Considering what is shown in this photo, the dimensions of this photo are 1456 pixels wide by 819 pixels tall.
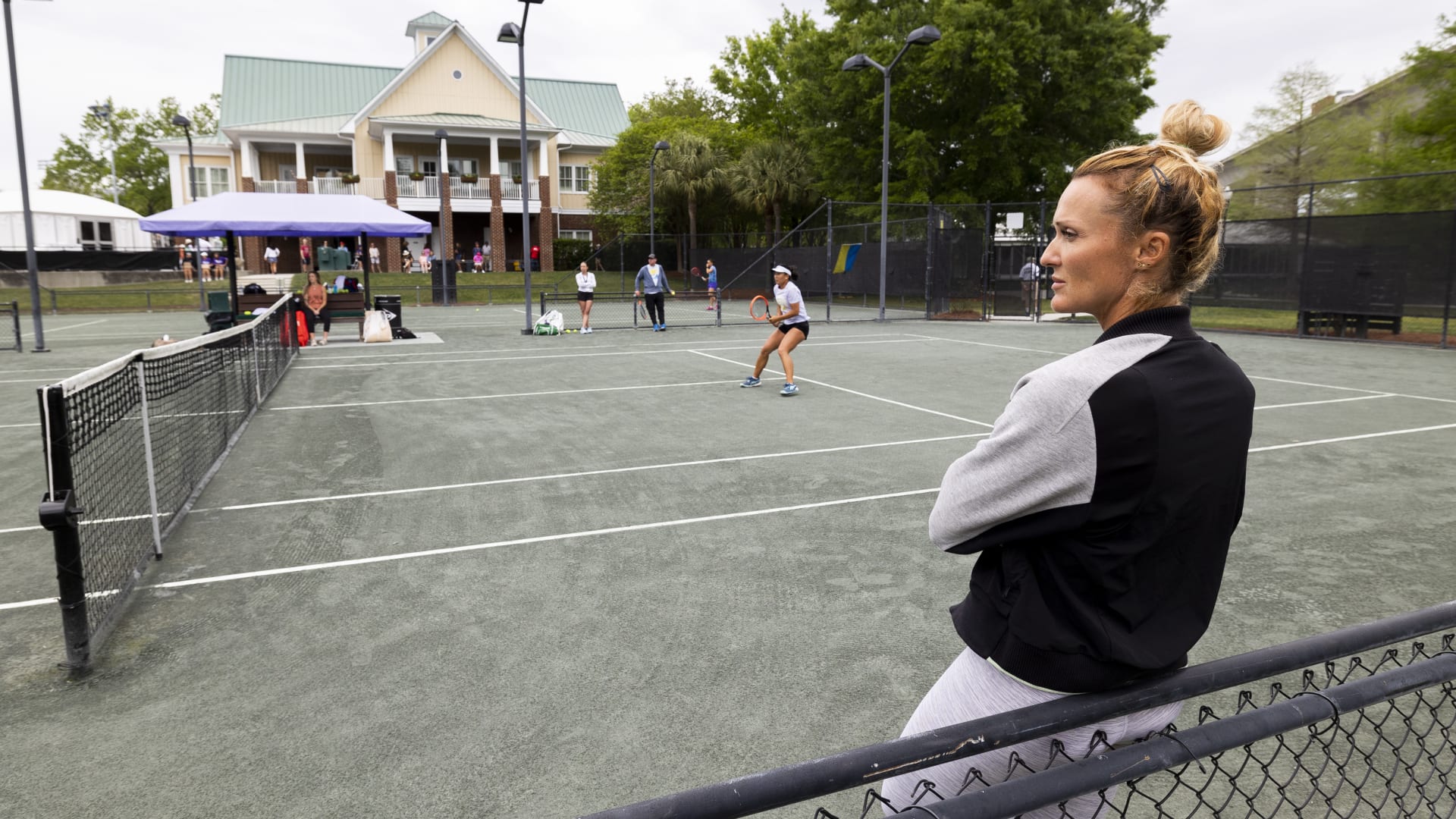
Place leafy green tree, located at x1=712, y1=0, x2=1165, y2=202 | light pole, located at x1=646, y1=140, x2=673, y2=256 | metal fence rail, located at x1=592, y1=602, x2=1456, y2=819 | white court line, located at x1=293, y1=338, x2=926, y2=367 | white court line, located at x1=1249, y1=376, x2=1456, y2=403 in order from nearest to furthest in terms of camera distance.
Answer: metal fence rail, located at x1=592, y1=602, x2=1456, y2=819 → white court line, located at x1=1249, y1=376, x2=1456, y2=403 → white court line, located at x1=293, y1=338, x2=926, y2=367 → leafy green tree, located at x1=712, y1=0, x2=1165, y2=202 → light pole, located at x1=646, y1=140, x2=673, y2=256

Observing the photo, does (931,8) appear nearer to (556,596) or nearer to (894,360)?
(894,360)

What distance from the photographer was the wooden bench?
64.9 ft

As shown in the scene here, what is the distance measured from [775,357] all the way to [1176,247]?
1533 cm

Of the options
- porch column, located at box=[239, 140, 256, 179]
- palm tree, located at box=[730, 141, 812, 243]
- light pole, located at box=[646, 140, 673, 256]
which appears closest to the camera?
light pole, located at box=[646, 140, 673, 256]

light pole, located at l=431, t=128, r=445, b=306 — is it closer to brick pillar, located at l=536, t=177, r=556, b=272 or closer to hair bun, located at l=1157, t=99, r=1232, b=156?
brick pillar, located at l=536, t=177, r=556, b=272

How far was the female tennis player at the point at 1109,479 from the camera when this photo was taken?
136cm

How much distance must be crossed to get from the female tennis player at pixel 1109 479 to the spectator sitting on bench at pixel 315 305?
20.2 metres

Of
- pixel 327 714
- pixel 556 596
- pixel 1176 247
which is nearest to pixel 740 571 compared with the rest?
pixel 556 596

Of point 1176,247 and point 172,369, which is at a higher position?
point 1176,247

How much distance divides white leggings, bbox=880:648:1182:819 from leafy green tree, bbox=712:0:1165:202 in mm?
33416

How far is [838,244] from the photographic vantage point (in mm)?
33031

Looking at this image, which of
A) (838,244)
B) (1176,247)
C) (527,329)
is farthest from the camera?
(838,244)

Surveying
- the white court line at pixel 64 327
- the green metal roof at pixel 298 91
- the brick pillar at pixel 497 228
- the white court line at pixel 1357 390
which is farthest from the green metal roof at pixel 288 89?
the white court line at pixel 1357 390

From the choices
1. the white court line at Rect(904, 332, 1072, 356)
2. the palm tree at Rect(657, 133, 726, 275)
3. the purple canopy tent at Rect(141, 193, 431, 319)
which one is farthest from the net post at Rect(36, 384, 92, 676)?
the palm tree at Rect(657, 133, 726, 275)
